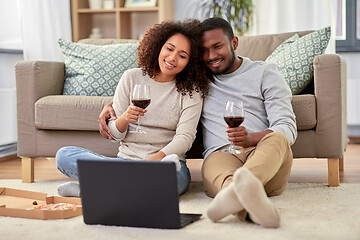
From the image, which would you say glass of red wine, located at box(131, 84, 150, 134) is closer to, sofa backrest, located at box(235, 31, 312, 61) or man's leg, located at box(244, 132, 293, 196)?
man's leg, located at box(244, 132, 293, 196)

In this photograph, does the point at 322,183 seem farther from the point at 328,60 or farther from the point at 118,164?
the point at 118,164

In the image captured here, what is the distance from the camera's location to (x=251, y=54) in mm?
3104

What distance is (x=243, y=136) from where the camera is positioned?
207cm

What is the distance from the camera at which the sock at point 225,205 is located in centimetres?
169

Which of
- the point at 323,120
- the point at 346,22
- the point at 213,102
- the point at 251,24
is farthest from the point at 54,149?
the point at 346,22

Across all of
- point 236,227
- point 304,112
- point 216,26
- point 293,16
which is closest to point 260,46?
point 304,112

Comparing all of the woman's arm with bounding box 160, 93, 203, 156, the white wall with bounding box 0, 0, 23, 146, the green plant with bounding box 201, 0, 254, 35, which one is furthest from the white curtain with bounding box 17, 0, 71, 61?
the woman's arm with bounding box 160, 93, 203, 156

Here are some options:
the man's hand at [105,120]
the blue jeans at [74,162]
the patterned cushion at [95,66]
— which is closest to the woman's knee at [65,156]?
the blue jeans at [74,162]

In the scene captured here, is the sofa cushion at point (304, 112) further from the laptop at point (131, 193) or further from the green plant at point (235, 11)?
the green plant at point (235, 11)

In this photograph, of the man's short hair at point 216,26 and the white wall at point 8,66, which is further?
the white wall at point 8,66

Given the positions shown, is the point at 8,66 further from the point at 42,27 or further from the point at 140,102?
the point at 140,102

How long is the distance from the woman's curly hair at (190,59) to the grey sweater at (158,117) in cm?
4

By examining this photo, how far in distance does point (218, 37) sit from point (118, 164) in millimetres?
851

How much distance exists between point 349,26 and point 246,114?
2660 millimetres
